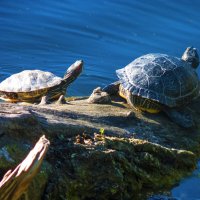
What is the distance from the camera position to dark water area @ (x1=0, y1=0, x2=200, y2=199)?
1091cm

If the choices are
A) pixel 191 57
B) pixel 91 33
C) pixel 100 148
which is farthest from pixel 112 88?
pixel 91 33

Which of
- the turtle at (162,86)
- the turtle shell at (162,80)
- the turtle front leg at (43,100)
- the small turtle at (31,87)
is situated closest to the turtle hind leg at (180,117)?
the turtle at (162,86)

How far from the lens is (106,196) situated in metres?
5.65

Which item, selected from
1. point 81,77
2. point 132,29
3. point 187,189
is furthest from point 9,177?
point 132,29

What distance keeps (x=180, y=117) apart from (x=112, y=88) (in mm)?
1056

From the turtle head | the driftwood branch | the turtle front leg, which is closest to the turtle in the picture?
the turtle head

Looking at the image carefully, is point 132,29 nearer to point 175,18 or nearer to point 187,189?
point 175,18

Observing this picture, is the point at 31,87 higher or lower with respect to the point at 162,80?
lower

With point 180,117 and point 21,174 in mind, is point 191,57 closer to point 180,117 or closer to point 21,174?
point 180,117

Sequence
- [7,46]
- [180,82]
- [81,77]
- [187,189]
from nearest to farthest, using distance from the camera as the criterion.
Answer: [187,189]
[180,82]
[81,77]
[7,46]

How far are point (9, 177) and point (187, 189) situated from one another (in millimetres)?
2770

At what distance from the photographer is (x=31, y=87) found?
8.60 meters

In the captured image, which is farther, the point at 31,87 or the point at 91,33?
the point at 91,33

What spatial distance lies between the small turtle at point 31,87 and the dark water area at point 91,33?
1.19 metres
